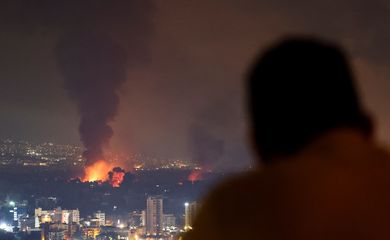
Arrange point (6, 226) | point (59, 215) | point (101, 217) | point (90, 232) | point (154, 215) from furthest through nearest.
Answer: point (101, 217) → point (59, 215) → point (154, 215) → point (6, 226) → point (90, 232)

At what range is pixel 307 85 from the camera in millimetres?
646

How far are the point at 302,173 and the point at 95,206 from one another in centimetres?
2197

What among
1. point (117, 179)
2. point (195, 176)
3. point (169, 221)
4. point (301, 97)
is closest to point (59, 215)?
point (169, 221)

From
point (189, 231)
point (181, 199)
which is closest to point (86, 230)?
point (181, 199)

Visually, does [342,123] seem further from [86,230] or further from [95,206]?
[95,206]

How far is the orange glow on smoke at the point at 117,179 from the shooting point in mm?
24891

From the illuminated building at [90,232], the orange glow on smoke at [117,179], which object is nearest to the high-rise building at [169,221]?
the illuminated building at [90,232]

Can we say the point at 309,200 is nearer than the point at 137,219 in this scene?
Yes

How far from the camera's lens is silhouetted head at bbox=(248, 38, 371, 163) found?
0.64 metres

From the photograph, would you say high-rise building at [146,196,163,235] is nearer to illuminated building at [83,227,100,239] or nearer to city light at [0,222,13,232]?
illuminated building at [83,227,100,239]

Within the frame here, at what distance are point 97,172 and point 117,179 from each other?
1380mm

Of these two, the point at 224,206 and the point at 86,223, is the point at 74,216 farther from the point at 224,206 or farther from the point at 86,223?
the point at 224,206

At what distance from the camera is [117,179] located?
82.4 feet

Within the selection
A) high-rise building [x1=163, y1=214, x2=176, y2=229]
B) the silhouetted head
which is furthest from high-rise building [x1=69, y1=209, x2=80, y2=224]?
the silhouetted head
